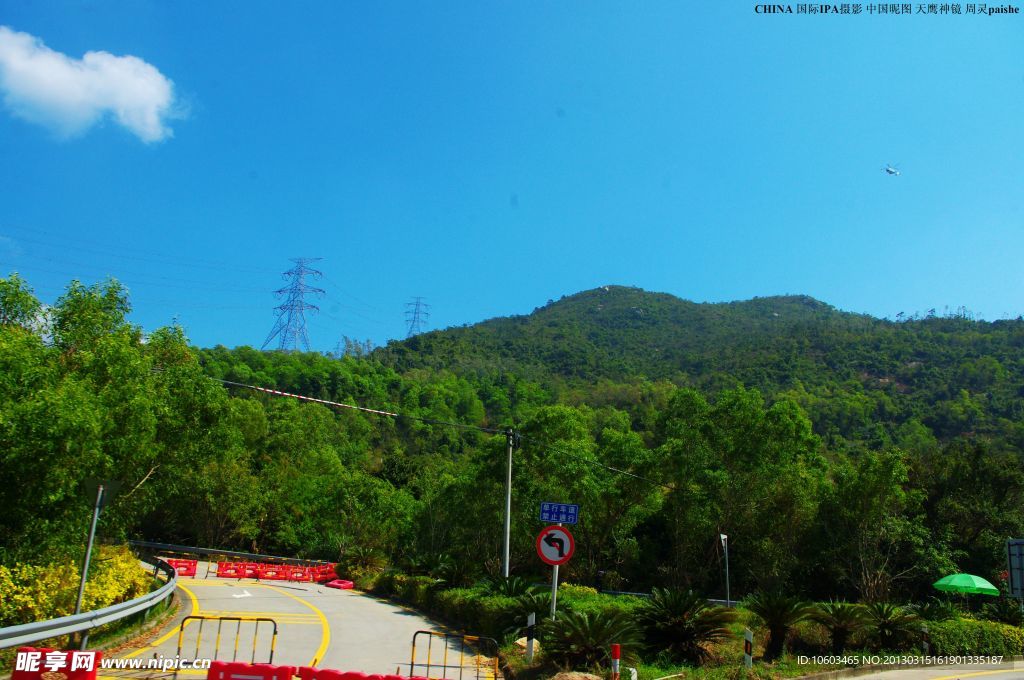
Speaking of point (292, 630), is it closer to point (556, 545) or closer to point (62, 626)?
point (62, 626)

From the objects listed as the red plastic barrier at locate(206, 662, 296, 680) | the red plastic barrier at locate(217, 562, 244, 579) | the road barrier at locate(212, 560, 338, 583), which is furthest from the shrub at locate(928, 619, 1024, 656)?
the red plastic barrier at locate(217, 562, 244, 579)

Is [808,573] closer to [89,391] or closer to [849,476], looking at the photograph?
[849,476]

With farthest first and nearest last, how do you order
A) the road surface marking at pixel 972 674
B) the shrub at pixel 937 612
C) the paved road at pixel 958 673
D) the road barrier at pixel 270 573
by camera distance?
the road barrier at pixel 270 573 → the shrub at pixel 937 612 → the road surface marking at pixel 972 674 → the paved road at pixel 958 673

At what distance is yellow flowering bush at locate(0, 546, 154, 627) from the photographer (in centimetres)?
1112

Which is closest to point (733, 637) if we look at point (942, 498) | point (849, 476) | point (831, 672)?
point (831, 672)

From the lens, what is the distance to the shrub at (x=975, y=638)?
16328 mm

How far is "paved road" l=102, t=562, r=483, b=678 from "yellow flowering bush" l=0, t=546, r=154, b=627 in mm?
1294

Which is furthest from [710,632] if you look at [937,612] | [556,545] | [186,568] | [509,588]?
[186,568]

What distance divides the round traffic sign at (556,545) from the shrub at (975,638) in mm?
10601

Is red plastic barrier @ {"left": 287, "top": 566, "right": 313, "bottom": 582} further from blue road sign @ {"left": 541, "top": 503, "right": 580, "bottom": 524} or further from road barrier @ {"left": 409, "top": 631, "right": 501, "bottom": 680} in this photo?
blue road sign @ {"left": 541, "top": 503, "right": 580, "bottom": 524}

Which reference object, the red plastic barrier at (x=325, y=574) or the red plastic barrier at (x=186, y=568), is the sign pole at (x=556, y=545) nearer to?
the red plastic barrier at (x=325, y=574)

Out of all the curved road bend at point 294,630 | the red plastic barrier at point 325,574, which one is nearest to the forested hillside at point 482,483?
the red plastic barrier at point 325,574

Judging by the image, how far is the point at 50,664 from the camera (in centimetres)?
839

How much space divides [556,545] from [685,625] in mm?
3905
